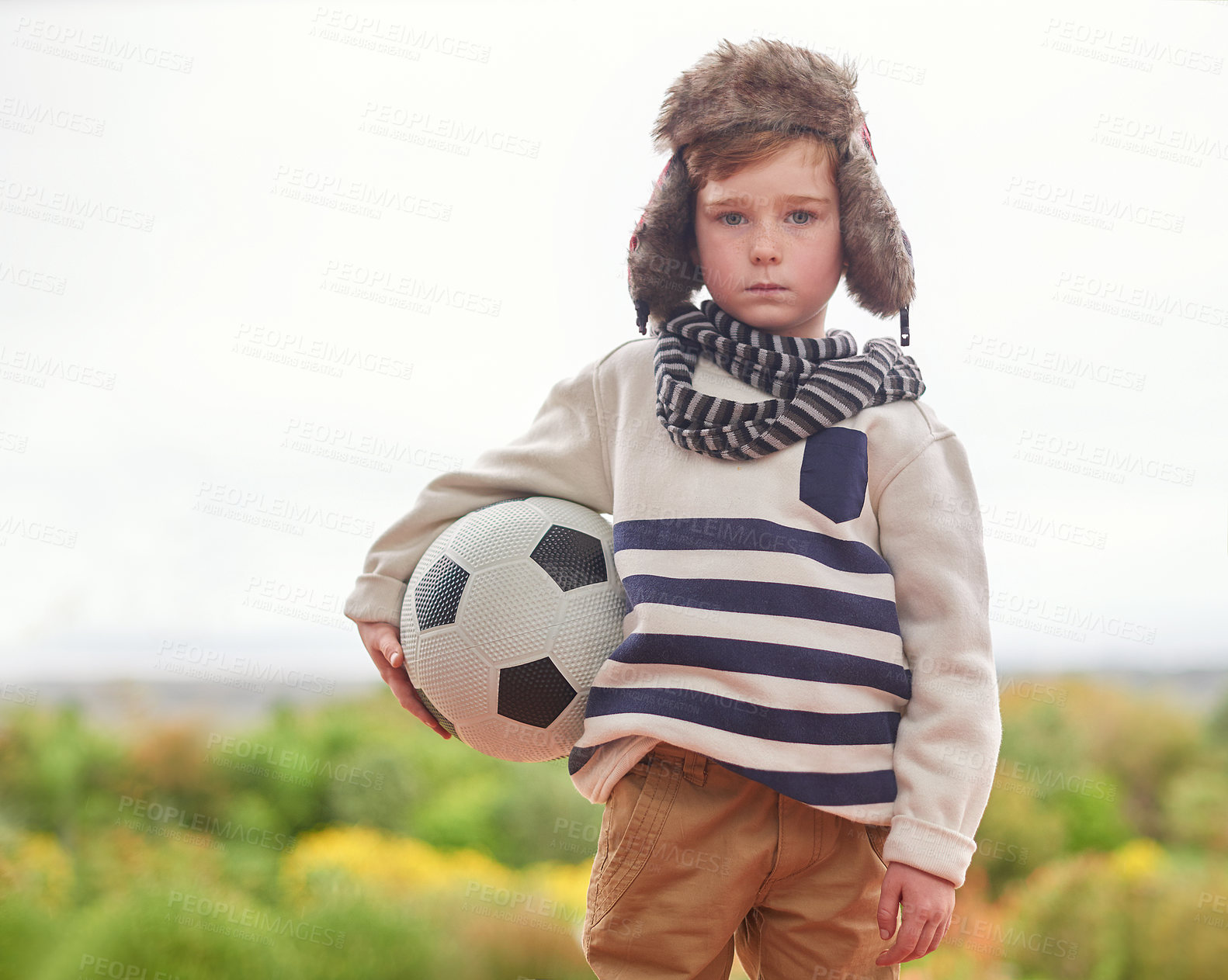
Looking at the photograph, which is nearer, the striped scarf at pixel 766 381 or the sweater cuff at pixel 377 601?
the striped scarf at pixel 766 381

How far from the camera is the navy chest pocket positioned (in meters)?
1.22

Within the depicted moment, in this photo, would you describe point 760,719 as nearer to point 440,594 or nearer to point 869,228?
point 440,594

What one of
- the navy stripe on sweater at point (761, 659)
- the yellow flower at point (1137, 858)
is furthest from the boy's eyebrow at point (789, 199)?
the yellow flower at point (1137, 858)

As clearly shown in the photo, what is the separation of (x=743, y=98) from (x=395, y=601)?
0.86m

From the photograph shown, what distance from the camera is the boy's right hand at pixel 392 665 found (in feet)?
4.45

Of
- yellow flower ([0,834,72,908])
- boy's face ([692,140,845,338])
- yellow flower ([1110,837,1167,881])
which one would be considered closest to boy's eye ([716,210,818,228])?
boy's face ([692,140,845,338])

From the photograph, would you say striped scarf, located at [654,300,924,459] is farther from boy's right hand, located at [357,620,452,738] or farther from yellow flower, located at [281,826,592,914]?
yellow flower, located at [281,826,592,914]

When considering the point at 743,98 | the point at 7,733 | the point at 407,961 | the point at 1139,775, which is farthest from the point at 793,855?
the point at 7,733

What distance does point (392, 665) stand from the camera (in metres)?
1.34

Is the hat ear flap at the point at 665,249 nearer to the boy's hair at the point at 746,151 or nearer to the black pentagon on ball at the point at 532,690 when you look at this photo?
the boy's hair at the point at 746,151

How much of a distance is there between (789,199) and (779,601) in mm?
543

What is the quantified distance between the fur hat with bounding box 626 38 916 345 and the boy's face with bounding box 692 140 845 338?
0.03 metres

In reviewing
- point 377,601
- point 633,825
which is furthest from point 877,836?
point 377,601

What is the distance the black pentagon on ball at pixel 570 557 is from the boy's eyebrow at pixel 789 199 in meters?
0.50
